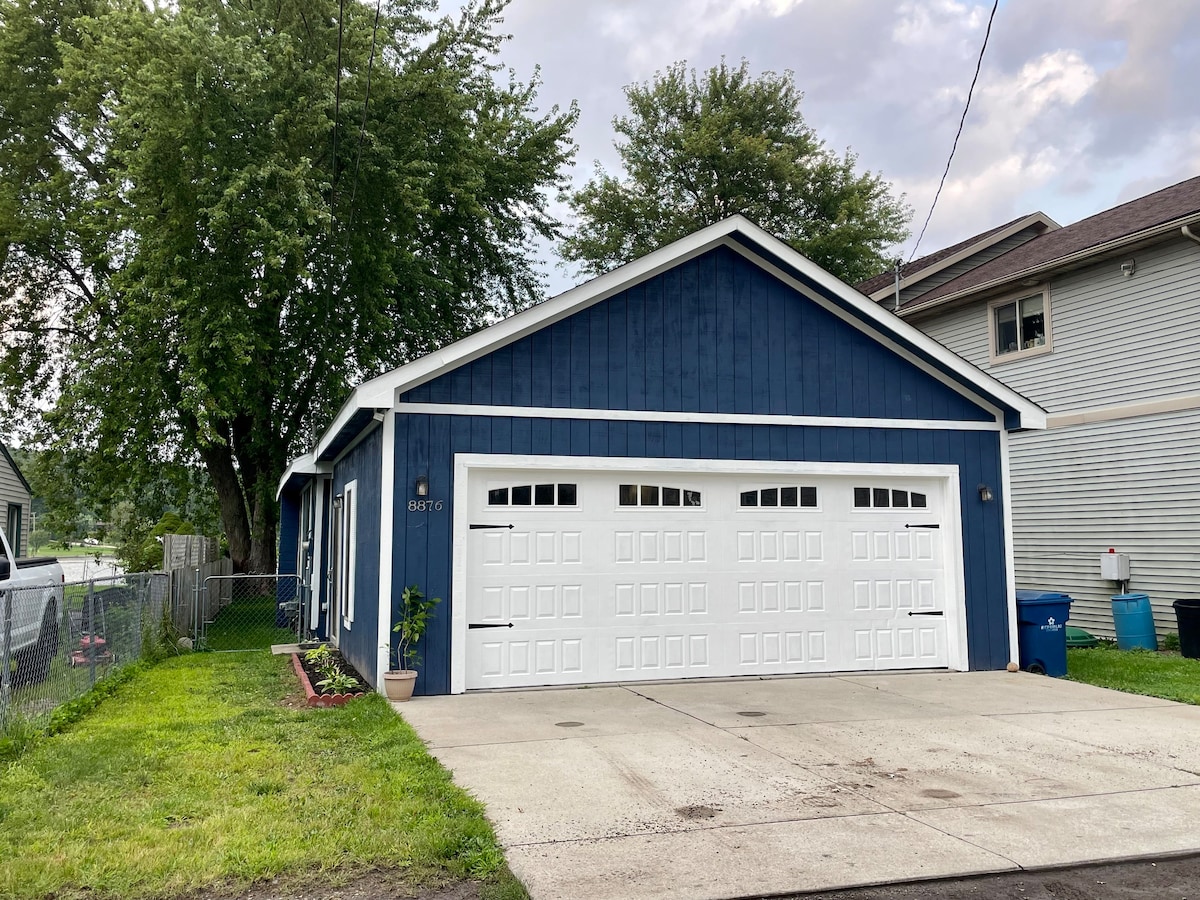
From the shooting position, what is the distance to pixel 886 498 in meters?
10.5

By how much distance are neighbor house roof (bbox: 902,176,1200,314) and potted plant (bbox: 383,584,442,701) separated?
1042cm

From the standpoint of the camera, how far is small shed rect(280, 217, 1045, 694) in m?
9.09

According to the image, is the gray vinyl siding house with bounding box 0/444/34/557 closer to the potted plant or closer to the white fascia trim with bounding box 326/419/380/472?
the white fascia trim with bounding box 326/419/380/472

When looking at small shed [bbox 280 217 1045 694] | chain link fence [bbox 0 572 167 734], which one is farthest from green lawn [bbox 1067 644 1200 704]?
chain link fence [bbox 0 572 167 734]

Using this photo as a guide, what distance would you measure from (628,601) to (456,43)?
1557 centimetres

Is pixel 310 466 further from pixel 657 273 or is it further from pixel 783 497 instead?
pixel 783 497

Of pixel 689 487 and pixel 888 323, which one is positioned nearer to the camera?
pixel 689 487

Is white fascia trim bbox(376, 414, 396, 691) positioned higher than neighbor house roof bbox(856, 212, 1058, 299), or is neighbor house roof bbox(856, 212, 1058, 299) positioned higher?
neighbor house roof bbox(856, 212, 1058, 299)

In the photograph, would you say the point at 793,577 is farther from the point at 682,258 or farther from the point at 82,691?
the point at 82,691

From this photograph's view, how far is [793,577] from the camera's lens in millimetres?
10156

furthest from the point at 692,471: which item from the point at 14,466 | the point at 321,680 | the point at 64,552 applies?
the point at 64,552

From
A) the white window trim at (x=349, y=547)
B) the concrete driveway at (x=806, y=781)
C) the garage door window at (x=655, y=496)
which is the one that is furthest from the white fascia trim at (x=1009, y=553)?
the white window trim at (x=349, y=547)

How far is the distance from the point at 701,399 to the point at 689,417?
10.2 inches

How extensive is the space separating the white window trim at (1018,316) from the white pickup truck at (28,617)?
1342 cm
